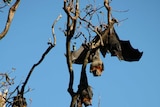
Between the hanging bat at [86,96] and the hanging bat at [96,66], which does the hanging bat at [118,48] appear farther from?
the hanging bat at [86,96]

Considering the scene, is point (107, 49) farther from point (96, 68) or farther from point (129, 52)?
point (96, 68)

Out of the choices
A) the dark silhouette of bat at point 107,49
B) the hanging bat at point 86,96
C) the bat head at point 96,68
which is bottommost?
the hanging bat at point 86,96

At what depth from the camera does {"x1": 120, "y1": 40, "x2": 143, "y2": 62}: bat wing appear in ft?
15.7

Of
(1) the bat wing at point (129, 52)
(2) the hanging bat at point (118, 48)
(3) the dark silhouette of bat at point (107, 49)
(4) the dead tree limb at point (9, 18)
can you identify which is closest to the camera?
(4) the dead tree limb at point (9, 18)

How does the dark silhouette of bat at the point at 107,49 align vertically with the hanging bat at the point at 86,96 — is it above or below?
above

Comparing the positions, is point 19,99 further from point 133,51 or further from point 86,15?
point 133,51

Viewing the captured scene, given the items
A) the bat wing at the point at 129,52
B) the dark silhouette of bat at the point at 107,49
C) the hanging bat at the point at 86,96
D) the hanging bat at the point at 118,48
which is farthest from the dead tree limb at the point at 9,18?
the bat wing at the point at 129,52

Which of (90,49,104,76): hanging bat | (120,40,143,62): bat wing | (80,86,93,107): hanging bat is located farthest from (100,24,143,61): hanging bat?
(80,86,93,107): hanging bat

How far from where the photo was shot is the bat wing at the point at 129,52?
479 centimetres

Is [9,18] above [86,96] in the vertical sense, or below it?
above

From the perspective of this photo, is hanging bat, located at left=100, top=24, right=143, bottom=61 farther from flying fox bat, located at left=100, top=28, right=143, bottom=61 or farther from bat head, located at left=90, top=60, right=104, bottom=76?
bat head, located at left=90, top=60, right=104, bottom=76

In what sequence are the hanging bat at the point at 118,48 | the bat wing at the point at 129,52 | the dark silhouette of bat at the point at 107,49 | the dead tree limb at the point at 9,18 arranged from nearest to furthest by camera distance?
the dead tree limb at the point at 9,18, the dark silhouette of bat at the point at 107,49, the hanging bat at the point at 118,48, the bat wing at the point at 129,52

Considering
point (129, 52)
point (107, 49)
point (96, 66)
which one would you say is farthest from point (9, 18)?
point (129, 52)

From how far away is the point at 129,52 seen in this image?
4.81 m
